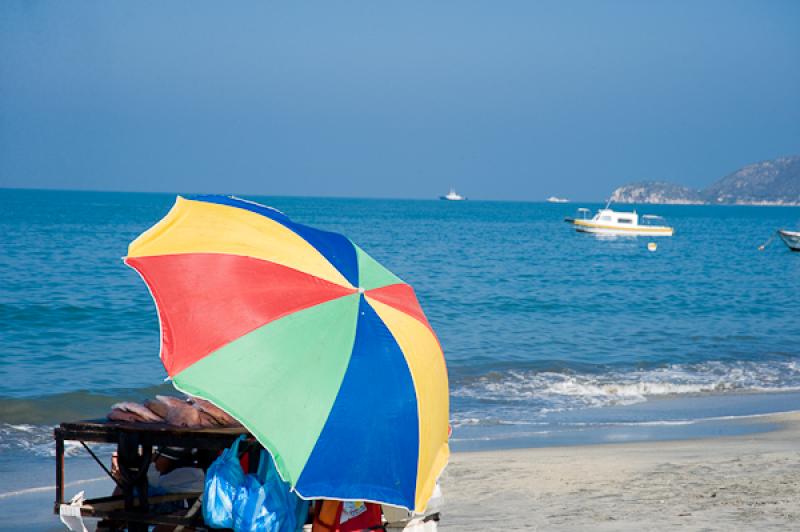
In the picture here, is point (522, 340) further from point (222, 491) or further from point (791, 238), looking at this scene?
point (791, 238)

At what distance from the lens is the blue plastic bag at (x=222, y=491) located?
4.34m

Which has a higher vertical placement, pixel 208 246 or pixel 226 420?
pixel 208 246

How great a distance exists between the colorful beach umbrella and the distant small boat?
5349 centimetres

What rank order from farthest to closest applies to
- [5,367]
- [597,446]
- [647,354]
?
1. [647,354]
2. [5,367]
3. [597,446]

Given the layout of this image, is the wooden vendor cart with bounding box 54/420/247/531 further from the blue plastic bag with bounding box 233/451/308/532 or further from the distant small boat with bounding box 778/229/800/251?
the distant small boat with bounding box 778/229/800/251

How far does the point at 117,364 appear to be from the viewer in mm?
15492

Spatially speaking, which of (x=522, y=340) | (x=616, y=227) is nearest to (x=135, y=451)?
(x=522, y=340)

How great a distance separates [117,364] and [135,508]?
1129 centimetres

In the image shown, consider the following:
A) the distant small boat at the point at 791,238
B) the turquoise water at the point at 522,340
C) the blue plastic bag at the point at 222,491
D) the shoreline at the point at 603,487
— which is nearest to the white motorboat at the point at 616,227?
the distant small boat at the point at 791,238

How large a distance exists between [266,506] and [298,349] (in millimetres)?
750

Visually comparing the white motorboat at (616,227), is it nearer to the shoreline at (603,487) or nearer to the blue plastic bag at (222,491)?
the shoreline at (603,487)

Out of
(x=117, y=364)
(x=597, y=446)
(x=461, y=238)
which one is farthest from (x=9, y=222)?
(x=597, y=446)

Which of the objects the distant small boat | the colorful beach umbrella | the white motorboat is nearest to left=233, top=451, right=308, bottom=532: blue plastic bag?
the colorful beach umbrella

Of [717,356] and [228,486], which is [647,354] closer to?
[717,356]
